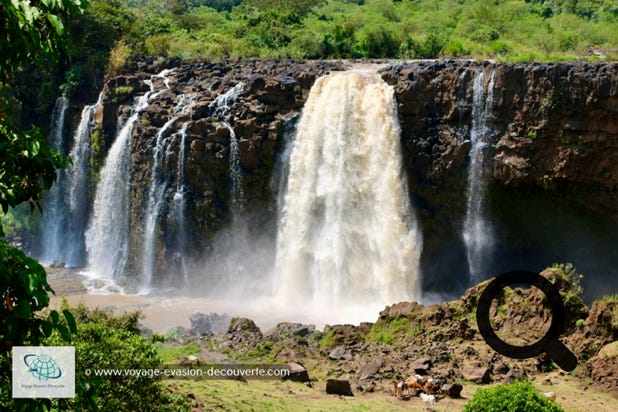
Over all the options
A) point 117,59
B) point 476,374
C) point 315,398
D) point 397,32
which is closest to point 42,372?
point 315,398

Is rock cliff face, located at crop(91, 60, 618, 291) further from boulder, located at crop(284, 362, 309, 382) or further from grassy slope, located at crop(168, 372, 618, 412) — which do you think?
boulder, located at crop(284, 362, 309, 382)

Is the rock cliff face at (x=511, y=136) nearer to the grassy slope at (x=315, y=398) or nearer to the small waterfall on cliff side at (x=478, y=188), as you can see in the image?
the small waterfall on cliff side at (x=478, y=188)

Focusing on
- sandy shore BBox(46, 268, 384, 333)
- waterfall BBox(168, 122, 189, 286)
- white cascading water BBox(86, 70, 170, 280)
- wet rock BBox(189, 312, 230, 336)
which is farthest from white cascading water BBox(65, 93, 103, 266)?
wet rock BBox(189, 312, 230, 336)

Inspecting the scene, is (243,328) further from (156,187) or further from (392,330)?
(156,187)

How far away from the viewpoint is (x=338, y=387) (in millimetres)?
13945

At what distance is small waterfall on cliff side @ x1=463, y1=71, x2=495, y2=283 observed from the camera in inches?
901

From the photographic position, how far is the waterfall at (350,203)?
23844 millimetres

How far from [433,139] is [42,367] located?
62.3 ft

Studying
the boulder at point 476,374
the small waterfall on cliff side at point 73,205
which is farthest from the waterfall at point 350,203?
the small waterfall on cliff side at point 73,205

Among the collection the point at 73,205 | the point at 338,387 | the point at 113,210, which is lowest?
the point at 338,387

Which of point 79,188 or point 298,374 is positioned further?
point 79,188

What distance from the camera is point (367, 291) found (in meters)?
23.8

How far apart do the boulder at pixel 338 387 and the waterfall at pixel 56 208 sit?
2129 centimetres

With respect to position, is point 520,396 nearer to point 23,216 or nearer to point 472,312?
point 472,312
